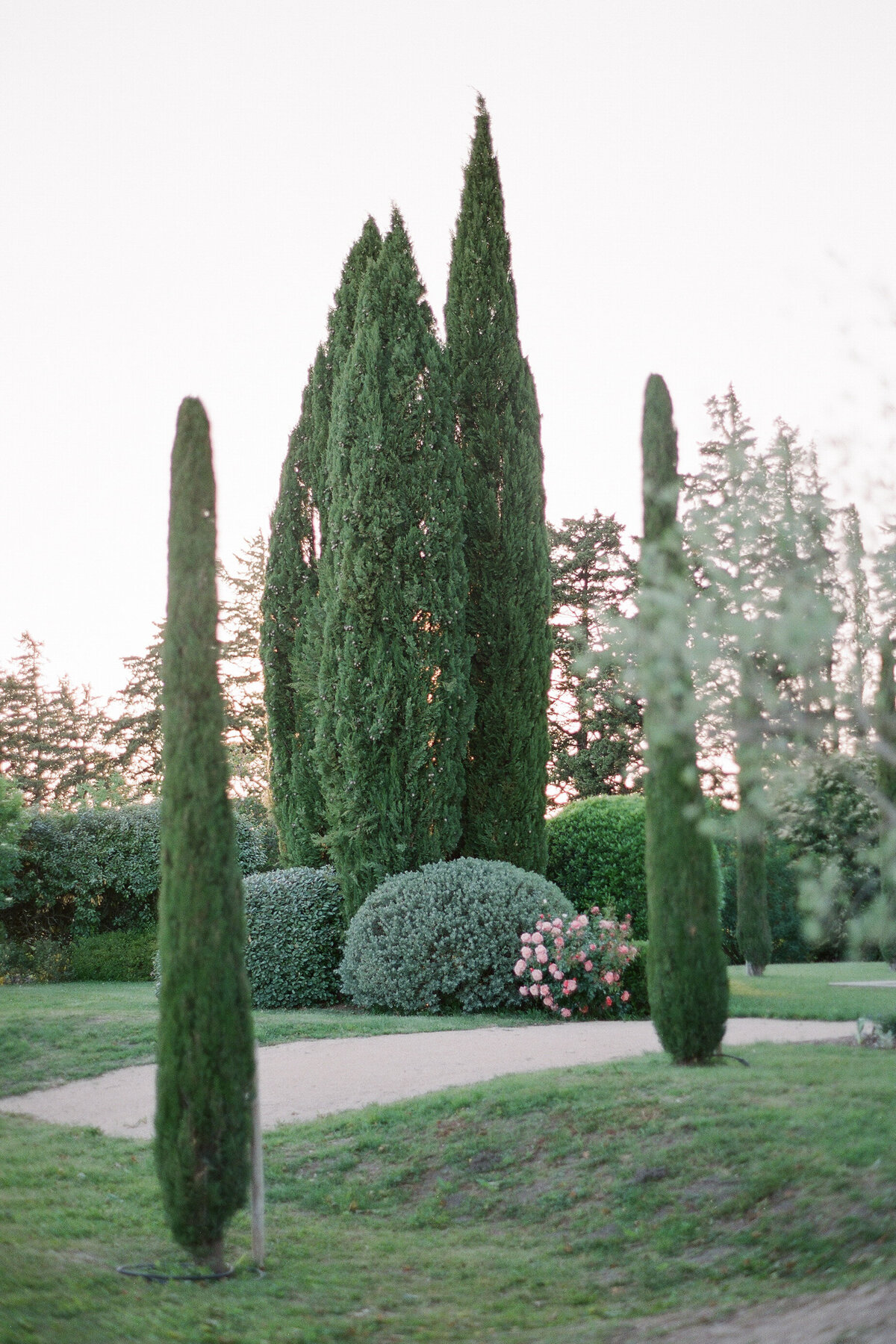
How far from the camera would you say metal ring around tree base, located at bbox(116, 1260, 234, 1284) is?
4375mm

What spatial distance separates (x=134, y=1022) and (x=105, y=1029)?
0.37 m

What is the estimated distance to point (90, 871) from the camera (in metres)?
19.1

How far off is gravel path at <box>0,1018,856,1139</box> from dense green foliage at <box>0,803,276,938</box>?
9.60 metres

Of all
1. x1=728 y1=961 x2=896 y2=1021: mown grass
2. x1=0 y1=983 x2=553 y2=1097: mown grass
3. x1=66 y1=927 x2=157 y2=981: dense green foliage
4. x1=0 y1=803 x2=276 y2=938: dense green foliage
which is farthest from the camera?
x1=0 y1=803 x2=276 y2=938: dense green foliage

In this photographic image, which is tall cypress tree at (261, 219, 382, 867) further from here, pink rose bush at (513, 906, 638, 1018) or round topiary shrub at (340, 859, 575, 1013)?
pink rose bush at (513, 906, 638, 1018)

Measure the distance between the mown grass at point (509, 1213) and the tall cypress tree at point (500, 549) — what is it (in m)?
7.27

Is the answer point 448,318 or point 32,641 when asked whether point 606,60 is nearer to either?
point 448,318

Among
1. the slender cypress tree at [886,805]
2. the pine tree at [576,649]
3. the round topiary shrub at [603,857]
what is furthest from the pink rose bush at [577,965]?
the pine tree at [576,649]

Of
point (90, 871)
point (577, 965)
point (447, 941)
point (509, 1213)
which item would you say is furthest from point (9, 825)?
point (509, 1213)

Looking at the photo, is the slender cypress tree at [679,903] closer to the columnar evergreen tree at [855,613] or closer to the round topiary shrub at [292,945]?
the columnar evergreen tree at [855,613]

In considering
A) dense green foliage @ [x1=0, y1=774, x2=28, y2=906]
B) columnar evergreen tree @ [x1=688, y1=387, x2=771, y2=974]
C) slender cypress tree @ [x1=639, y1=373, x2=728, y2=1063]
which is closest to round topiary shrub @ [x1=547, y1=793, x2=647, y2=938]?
slender cypress tree @ [x1=639, y1=373, x2=728, y2=1063]

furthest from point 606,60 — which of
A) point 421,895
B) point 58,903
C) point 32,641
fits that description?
point 32,641

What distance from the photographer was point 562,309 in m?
10.9

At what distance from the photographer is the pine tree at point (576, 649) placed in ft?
95.6
